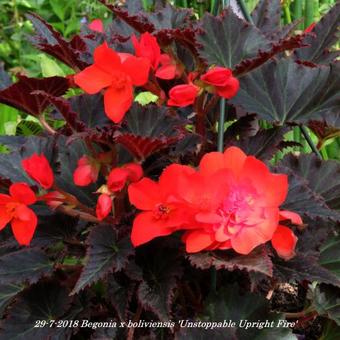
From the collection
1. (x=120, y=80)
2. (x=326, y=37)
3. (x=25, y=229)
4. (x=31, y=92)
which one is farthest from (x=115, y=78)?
(x=326, y=37)

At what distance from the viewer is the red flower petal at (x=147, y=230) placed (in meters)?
0.70

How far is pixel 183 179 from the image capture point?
701mm

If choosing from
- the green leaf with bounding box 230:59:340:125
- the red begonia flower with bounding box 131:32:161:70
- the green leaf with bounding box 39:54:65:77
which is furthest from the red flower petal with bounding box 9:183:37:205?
the green leaf with bounding box 39:54:65:77

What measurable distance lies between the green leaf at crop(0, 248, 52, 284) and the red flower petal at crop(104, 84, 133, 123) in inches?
8.3

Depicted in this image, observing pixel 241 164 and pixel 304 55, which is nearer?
pixel 241 164

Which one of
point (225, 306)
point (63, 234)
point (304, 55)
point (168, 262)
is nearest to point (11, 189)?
point (63, 234)

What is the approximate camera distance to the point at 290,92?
0.88m

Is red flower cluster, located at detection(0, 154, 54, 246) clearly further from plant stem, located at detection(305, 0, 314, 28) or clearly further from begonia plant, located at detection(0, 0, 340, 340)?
plant stem, located at detection(305, 0, 314, 28)

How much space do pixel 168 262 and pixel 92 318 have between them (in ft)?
0.56

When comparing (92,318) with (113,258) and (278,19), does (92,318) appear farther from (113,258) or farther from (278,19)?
(278,19)

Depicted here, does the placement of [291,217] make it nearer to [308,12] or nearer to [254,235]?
[254,235]

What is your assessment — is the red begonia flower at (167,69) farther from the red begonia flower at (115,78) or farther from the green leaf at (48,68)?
the green leaf at (48,68)

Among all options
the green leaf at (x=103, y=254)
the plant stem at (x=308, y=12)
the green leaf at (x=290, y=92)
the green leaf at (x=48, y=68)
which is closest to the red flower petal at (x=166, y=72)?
the green leaf at (x=290, y=92)

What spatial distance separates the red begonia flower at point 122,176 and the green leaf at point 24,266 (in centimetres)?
14
